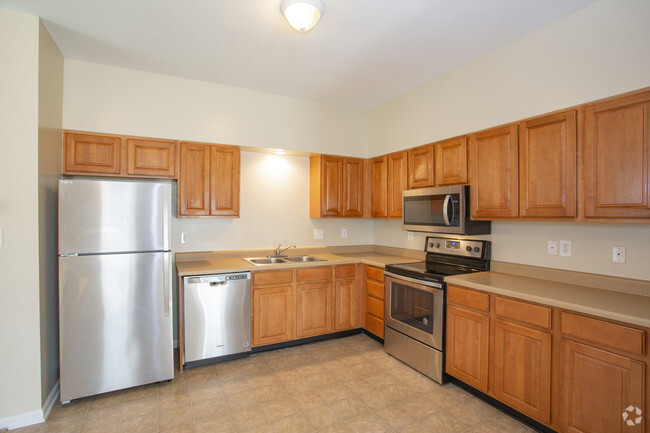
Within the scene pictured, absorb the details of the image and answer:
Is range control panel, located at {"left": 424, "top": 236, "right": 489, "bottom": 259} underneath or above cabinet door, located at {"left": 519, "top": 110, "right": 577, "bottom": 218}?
underneath

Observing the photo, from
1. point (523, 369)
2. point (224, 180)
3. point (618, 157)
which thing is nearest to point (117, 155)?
point (224, 180)

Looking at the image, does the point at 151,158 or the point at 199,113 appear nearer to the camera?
the point at 151,158

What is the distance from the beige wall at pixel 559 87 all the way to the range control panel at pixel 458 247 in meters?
0.12

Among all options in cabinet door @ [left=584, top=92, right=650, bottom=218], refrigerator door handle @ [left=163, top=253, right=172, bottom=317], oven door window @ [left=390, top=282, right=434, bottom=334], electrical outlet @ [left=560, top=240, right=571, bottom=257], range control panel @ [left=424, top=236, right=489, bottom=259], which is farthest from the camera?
range control panel @ [left=424, top=236, right=489, bottom=259]

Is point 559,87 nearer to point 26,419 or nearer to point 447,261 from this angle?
point 447,261

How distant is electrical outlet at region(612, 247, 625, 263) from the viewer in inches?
82.6

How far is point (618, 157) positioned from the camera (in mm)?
1925

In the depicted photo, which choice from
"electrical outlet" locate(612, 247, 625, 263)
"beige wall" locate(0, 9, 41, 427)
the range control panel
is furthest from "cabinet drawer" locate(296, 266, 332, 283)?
"electrical outlet" locate(612, 247, 625, 263)

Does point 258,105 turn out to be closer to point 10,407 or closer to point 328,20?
point 328,20

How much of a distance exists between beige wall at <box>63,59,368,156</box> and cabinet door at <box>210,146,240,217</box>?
0.15 m

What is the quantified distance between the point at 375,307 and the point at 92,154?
3110 mm

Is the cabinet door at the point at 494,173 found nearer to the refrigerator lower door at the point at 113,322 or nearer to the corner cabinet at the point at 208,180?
the corner cabinet at the point at 208,180

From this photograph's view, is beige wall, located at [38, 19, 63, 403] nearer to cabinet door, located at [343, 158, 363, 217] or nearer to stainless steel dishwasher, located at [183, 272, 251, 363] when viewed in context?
stainless steel dishwasher, located at [183, 272, 251, 363]

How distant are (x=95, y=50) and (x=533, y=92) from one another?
3525mm
